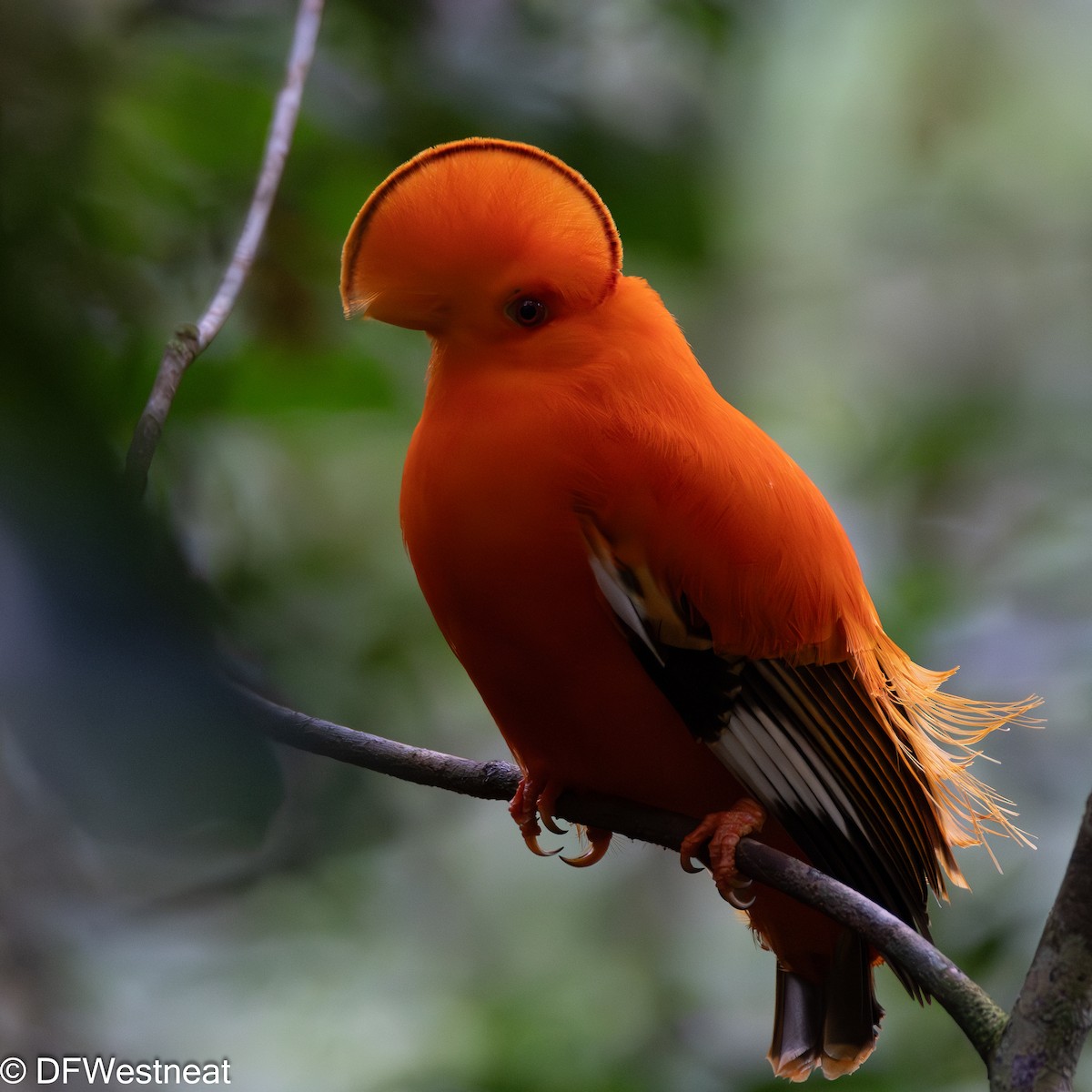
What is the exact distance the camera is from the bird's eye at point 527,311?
1424 millimetres

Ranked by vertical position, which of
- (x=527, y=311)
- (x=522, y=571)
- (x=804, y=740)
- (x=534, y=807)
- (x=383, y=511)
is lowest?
(x=383, y=511)

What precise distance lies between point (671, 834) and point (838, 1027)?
0.48 m

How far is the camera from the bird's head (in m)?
1.35

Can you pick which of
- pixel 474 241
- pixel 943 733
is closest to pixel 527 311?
pixel 474 241

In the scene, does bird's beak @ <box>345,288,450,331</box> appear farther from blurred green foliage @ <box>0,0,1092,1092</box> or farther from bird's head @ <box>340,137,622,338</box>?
blurred green foliage @ <box>0,0,1092,1092</box>

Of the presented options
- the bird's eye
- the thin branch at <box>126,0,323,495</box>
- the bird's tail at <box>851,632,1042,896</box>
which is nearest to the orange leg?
the bird's tail at <box>851,632,1042,896</box>

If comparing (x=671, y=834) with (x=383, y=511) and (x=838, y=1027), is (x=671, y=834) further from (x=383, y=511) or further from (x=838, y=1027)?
(x=383, y=511)

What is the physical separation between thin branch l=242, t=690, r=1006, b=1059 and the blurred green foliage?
0.07 meters

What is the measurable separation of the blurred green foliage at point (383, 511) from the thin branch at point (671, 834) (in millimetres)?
73

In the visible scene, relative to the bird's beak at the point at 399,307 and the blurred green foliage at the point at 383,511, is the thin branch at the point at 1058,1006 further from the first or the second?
the bird's beak at the point at 399,307

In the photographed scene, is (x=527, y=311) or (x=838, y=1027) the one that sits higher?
(x=527, y=311)

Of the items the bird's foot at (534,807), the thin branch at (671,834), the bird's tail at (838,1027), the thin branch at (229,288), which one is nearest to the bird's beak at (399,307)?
the thin branch at (229,288)

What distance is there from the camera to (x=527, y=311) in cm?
144

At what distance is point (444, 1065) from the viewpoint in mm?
2096
